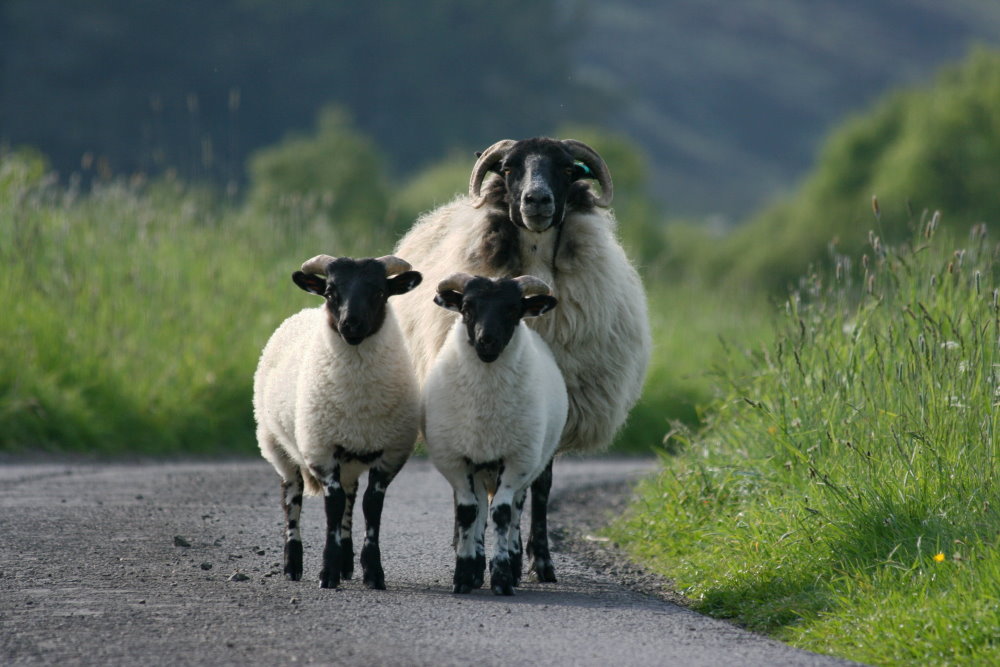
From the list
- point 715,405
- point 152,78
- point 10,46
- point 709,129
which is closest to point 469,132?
point 152,78

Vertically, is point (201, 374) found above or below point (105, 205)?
below

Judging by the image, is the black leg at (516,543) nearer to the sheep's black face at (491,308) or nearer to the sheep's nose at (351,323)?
the sheep's black face at (491,308)

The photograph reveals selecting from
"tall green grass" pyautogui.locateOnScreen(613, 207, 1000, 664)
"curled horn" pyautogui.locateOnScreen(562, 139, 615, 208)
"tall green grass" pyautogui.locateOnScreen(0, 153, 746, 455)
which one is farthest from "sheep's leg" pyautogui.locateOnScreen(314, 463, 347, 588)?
"tall green grass" pyautogui.locateOnScreen(0, 153, 746, 455)

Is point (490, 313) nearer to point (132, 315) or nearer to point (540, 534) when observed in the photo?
point (540, 534)

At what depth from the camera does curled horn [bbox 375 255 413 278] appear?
754 cm

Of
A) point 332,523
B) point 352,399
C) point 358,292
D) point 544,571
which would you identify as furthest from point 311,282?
point 544,571

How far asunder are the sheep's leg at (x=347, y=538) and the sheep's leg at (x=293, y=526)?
25 centimetres

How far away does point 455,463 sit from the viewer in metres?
7.42

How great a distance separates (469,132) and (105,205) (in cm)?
4621

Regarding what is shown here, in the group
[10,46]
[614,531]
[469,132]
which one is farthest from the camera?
[469,132]

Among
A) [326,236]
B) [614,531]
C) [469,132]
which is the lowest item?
[614,531]

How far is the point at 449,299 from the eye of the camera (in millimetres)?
7582

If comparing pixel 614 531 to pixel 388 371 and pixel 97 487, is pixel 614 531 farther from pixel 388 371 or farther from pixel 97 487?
pixel 97 487

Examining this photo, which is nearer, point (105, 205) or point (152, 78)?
point (105, 205)
